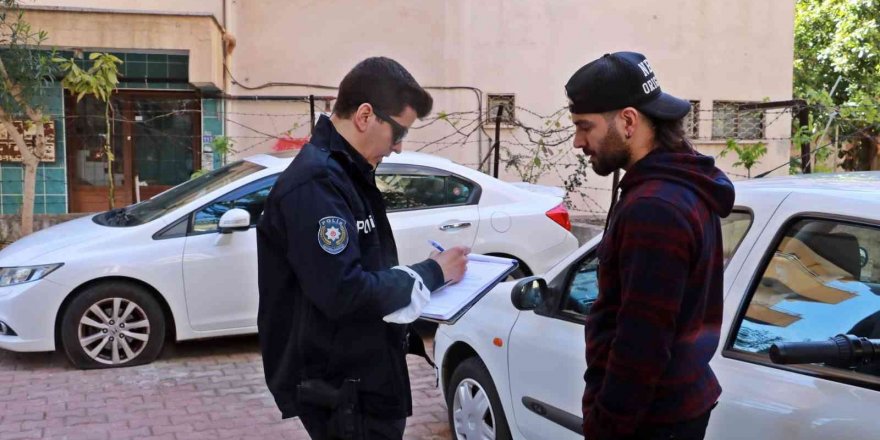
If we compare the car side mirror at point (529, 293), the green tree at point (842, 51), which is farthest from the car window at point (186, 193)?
the green tree at point (842, 51)

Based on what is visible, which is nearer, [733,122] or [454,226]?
[454,226]

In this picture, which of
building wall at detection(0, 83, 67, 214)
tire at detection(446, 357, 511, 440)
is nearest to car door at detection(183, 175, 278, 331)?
tire at detection(446, 357, 511, 440)

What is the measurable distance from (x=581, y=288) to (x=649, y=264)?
1.79 meters

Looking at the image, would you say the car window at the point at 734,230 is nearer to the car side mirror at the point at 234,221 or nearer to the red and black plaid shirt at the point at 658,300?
the red and black plaid shirt at the point at 658,300

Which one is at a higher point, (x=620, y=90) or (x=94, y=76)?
(x=94, y=76)

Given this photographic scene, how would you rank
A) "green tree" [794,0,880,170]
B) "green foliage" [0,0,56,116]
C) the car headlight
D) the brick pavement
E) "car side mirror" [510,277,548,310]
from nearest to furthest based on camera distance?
1. "car side mirror" [510,277,548,310]
2. the brick pavement
3. the car headlight
4. "green foliage" [0,0,56,116]
5. "green tree" [794,0,880,170]

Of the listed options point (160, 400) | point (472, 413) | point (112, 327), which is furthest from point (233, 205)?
point (472, 413)

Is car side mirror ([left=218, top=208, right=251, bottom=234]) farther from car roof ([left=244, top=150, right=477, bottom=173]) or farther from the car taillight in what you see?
the car taillight

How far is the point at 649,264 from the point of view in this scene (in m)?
1.97

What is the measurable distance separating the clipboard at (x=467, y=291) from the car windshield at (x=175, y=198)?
4481 mm

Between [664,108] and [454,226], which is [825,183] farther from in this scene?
[454,226]

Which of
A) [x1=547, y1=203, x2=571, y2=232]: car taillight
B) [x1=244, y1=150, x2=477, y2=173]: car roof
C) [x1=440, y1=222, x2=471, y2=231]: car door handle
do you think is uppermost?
[x1=244, y1=150, x2=477, y2=173]: car roof

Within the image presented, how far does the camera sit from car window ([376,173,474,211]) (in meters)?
7.22

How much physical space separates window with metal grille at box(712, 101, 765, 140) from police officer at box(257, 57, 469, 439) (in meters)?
13.8
